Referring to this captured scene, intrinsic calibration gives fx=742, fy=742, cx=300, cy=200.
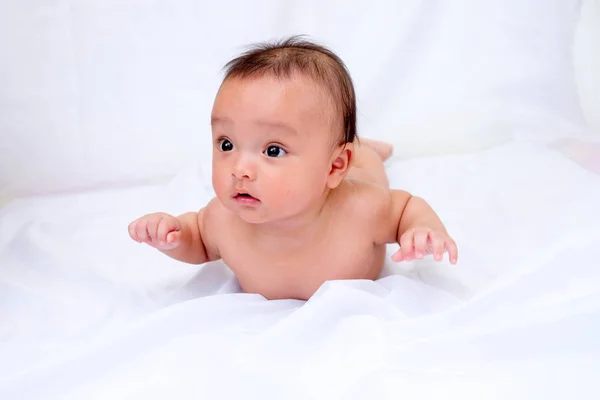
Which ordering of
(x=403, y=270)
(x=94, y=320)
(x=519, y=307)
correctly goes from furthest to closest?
(x=403, y=270), (x=94, y=320), (x=519, y=307)

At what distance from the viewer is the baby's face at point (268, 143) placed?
3.57ft

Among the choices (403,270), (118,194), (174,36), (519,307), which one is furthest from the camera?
(174,36)

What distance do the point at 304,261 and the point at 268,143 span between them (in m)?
0.23

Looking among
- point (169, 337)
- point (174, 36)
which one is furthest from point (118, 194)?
point (169, 337)

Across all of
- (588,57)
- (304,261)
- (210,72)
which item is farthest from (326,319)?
(588,57)

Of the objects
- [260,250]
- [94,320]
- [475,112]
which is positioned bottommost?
[94,320]

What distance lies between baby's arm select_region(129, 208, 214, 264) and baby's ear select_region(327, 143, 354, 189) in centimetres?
27

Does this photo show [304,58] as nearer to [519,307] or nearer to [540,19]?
[519,307]

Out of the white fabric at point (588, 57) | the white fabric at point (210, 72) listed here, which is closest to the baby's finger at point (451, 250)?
the white fabric at point (210, 72)

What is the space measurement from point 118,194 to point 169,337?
2.29 feet

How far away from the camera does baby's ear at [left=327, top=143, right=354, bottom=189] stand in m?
1.18

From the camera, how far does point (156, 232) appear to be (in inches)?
49.3

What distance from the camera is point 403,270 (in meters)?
1.35

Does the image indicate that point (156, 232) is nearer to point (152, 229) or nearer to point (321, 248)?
point (152, 229)
